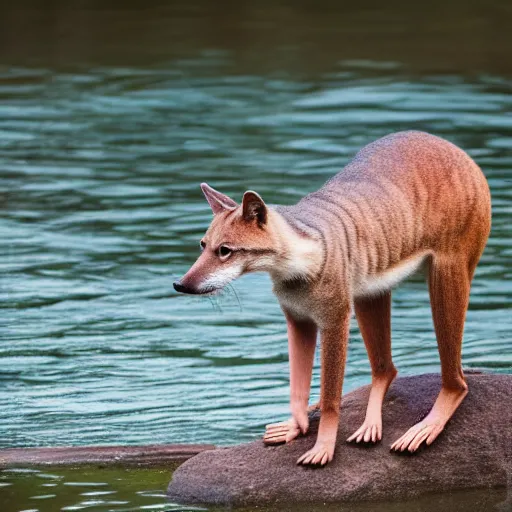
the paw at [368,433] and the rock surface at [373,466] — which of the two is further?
the paw at [368,433]

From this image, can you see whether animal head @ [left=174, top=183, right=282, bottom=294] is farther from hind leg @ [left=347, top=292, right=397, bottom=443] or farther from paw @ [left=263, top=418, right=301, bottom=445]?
paw @ [left=263, top=418, right=301, bottom=445]

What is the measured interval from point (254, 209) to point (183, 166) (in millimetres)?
11075

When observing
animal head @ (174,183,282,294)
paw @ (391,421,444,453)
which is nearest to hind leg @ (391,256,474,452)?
paw @ (391,421,444,453)

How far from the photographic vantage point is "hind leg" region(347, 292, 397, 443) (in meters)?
9.46

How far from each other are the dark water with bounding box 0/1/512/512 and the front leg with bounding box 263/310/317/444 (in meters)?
1.32

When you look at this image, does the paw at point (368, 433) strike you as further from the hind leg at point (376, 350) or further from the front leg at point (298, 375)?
the front leg at point (298, 375)

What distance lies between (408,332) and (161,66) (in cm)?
1224

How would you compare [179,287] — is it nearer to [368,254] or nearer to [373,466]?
[368,254]

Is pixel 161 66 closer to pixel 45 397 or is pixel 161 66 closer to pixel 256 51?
pixel 256 51

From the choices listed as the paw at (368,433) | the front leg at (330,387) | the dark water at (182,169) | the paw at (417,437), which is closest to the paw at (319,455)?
the front leg at (330,387)

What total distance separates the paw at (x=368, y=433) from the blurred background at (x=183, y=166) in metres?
1.58

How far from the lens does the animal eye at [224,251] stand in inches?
328

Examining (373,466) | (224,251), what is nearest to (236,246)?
(224,251)

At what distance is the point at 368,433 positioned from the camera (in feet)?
30.8
